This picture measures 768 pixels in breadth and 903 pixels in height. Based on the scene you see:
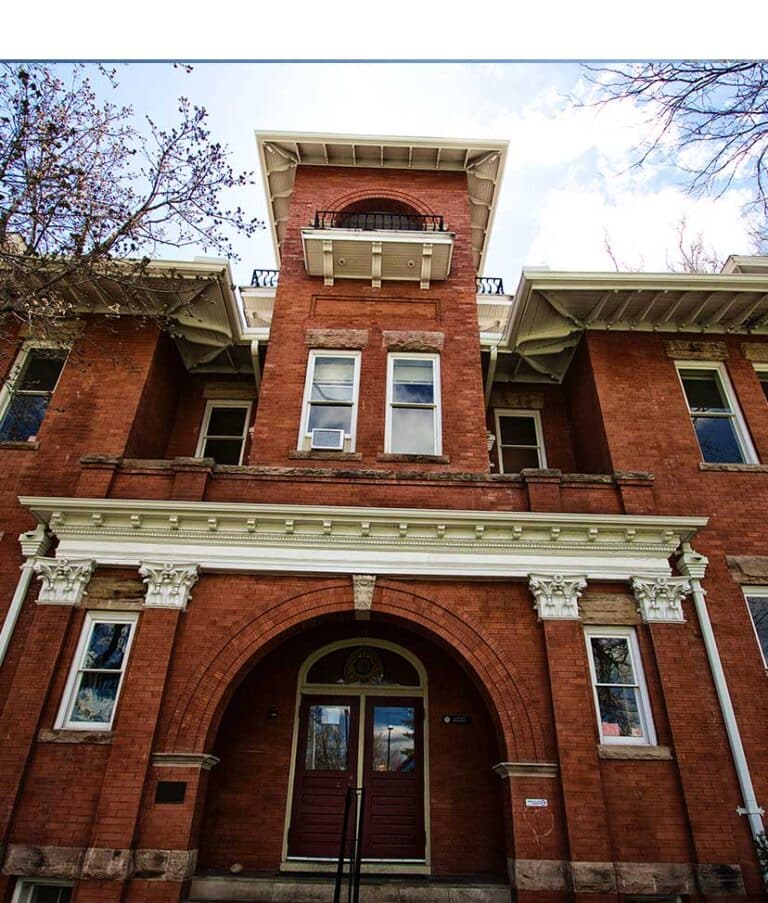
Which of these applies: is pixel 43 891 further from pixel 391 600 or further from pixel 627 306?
pixel 627 306

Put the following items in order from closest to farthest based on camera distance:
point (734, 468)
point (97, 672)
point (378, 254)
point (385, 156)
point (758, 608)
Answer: point (97, 672), point (758, 608), point (734, 468), point (378, 254), point (385, 156)

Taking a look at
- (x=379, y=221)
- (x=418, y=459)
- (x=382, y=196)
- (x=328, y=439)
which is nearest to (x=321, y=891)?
(x=418, y=459)

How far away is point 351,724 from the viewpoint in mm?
9641

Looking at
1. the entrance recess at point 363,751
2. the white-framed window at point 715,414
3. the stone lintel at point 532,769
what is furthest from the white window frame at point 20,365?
the white-framed window at point 715,414

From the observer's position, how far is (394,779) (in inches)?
365

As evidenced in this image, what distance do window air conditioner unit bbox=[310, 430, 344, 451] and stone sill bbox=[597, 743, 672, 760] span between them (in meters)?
5.86

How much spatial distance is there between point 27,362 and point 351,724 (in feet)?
30.0

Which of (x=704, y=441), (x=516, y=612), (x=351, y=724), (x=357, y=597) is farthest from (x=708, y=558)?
(x=351, y=724)

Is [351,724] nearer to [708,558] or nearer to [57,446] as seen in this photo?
[708,558]

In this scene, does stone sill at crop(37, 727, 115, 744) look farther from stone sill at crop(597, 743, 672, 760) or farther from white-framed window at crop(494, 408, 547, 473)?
white-framed window at crop(494, 408, 547, 473)

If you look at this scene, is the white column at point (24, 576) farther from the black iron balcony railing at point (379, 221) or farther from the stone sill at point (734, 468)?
the stone sill at point (734, 468)

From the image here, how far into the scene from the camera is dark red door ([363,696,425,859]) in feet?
29.0

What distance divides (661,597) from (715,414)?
4.46 m

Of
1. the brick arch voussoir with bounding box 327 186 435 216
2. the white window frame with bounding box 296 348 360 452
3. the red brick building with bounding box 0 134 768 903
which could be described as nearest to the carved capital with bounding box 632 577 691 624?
the red brick building with bounding box 0 134 768 903
